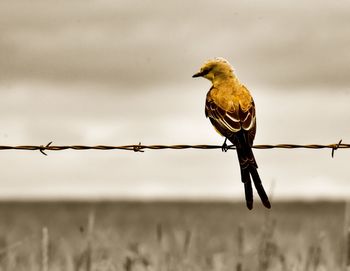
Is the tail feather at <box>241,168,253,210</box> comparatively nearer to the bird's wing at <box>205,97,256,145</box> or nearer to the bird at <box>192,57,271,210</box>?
the bird at <box>192,57,271,210</box>

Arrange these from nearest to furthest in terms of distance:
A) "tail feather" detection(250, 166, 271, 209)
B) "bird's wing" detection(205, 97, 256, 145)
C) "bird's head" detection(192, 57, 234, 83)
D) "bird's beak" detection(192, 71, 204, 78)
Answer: "tail feather" detection(250, 166, 271, 209)
"bird's wing" detection(205, 97, 256, 145)
"bird's head" detection(192, 57, 234, 83)
"bird's beak" detection(192, 71, 204, 78)

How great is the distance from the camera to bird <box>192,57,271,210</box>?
514cm

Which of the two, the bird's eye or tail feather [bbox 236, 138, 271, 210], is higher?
the bird's eye

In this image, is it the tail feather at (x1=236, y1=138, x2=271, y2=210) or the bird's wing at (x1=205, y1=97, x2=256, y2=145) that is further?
the bird's wing at (x1=205, y1=97, x2=256, y2=145)

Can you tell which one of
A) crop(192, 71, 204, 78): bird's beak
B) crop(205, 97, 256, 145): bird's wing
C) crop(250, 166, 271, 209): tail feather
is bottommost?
crop(250, 166, 271, 209): tail feather

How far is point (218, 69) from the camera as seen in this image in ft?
21.3

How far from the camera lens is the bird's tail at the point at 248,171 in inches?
190

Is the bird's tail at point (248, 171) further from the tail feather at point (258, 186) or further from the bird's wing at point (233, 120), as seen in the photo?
the bird's wing at point (233, 120)

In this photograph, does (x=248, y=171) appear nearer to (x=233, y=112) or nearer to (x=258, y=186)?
(x=258, y=186)

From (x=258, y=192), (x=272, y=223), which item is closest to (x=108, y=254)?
(x=272, y=223)

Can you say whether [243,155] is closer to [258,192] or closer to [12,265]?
[258,192]

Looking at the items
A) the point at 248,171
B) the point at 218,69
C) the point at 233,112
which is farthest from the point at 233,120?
the point at 218,69

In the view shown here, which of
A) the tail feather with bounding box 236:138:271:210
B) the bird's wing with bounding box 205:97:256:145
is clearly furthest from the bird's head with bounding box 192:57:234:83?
the tail feather with bounding box 236:138:271:210

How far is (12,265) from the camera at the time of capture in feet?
21.7
